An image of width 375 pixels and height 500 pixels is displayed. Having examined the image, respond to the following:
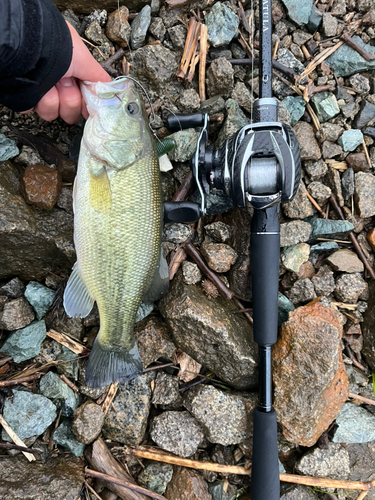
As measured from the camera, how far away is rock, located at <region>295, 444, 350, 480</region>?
10.5 ft

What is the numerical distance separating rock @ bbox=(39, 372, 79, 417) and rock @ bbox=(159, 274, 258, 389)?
105cm

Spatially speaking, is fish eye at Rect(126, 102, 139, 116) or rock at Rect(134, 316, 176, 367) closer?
fish eye at Rect(126, 102, 139, 116)

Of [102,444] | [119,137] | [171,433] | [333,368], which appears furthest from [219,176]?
[102,444]

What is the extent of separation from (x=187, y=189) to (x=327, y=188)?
134 centimetres

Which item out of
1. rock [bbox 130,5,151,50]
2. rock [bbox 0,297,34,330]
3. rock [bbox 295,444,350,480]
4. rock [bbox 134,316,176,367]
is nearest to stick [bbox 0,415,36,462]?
rock [bbox 0,297,34,330]

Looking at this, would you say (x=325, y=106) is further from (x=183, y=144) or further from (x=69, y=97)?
(x=69, y=97)

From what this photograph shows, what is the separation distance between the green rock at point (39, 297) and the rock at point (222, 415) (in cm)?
153

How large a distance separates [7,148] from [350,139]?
311 centimetres

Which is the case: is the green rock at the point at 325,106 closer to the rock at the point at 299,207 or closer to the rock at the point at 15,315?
the rock at the point at 299,207

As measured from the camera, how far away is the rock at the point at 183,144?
315 centimetres

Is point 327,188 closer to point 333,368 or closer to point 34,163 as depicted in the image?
point 333,368

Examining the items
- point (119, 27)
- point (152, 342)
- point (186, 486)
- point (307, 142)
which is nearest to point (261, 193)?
point (307, 142)

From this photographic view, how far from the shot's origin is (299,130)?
136 inches

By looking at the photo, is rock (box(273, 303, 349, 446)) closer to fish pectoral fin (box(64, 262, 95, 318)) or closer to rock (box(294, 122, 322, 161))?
rock (box(294, 122, 322, 161))
